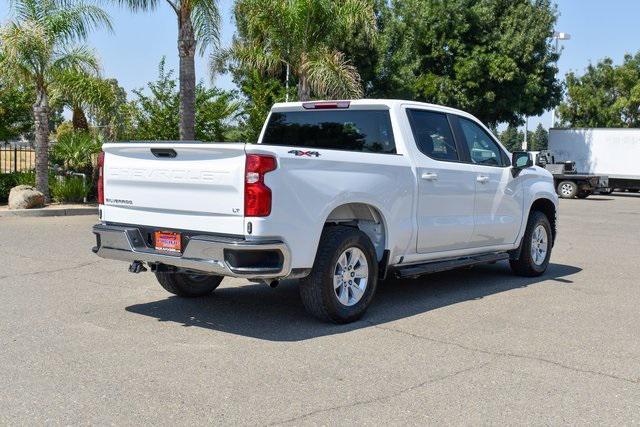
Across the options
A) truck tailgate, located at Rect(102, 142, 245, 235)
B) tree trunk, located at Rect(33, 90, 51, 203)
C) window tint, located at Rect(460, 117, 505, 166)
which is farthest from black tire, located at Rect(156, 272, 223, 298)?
tree trunk, located at Rect(33, 90, 51, 203)

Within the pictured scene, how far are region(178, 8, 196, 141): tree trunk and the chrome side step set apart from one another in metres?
10.8

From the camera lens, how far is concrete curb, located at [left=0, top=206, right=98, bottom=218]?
16.0 m

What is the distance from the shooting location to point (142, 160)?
21.4 feet

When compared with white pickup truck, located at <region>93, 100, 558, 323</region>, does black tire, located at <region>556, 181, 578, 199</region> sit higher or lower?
lower

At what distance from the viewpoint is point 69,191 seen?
18.1 m

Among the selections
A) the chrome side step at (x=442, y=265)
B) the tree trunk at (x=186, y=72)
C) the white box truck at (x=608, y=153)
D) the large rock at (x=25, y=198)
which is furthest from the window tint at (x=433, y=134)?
the white box truck at (x=608, y=153)

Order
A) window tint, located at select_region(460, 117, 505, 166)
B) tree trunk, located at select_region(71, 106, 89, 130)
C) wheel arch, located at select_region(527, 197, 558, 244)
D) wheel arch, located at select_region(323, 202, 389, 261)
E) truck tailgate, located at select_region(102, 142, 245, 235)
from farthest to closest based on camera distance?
1. tree trunk, located at select_region(71, 106, 89, 130)
2. wheel arch, located at select_region(527, 197, 558, 244)
3. window tint, located at select_region(460, 117, 505, 166)
4. wheel arch, located at select_region(323, 202, 389, 261)
5. truck tailgate, located at select_region(102, 142, 245, 235)

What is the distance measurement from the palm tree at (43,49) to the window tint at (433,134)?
1196 centimetres

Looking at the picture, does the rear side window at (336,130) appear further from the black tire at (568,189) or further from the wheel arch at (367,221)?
the black tire at (568,189)

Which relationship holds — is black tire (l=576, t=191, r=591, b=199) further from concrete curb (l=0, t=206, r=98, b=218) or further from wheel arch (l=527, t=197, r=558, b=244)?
A: wheel arch (l=527, t=197, r=558, b=244)

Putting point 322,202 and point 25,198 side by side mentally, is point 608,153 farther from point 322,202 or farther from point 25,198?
point 322,202

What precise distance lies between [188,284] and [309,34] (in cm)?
1590

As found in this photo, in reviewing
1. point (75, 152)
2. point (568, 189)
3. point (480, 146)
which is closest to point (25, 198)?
point (75, 152)

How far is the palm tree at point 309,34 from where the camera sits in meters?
21.5
